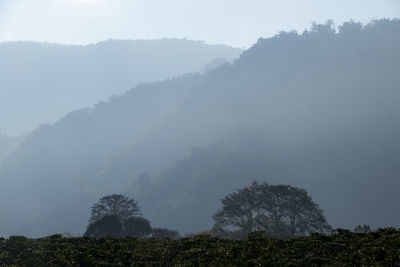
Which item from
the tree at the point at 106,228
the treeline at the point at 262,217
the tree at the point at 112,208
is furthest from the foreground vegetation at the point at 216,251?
the tree at the point at 112,208

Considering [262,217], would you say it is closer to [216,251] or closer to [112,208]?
[112,208]

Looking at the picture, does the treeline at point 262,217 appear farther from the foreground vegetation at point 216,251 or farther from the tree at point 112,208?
the foreground vegetation at point 216,251

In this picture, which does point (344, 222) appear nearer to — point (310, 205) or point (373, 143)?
point (373, 143)

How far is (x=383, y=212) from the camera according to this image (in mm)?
138750

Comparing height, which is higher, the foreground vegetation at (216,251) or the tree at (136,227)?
the tree at (136,227)

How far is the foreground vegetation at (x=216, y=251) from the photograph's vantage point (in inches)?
453

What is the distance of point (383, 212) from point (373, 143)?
184 ft

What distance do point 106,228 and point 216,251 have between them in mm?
46550

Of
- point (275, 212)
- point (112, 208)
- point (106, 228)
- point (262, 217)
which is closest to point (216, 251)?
point (275, 212)

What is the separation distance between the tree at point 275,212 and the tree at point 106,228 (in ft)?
48.6

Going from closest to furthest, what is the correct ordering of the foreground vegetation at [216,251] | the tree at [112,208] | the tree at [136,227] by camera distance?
the foreground vegetation at [216,251], the tree at [136,227], the tree at [112,208]

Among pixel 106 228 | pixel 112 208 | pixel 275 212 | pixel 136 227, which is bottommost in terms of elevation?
pixel 106 228

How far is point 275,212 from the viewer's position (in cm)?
5797

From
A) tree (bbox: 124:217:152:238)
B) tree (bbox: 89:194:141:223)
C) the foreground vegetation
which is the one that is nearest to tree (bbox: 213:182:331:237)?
tree (bbox: 124:217:152:238)
